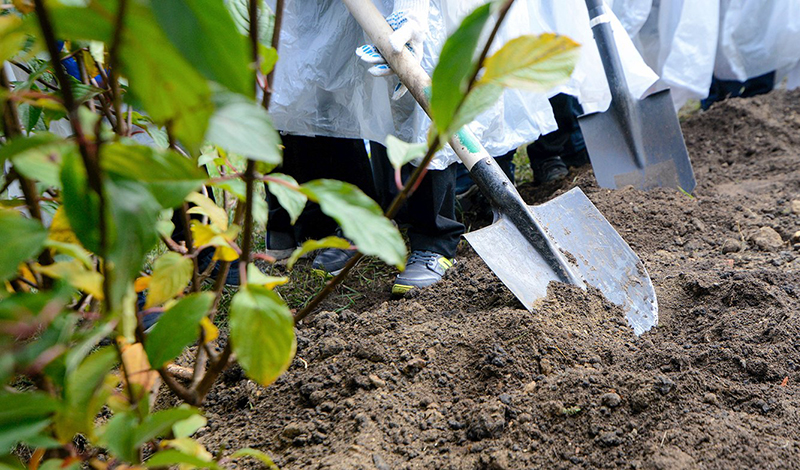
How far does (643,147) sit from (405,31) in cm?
130

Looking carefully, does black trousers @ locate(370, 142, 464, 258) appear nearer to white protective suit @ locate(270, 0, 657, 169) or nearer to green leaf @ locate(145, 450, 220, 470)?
white protective suit @ locate(270, 0, 657, 169)

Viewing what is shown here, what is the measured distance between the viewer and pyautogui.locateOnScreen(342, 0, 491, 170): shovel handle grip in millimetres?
1698

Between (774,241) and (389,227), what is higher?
(389,227)

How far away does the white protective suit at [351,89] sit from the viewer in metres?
2.05

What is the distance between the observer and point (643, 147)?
8.30 feet

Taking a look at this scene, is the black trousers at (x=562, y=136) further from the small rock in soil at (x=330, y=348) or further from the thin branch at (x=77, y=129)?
the thin branch at (x=77, y=129)

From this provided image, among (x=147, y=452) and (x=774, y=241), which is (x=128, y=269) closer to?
(x=147, y=452)

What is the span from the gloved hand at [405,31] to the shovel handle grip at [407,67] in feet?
0.13

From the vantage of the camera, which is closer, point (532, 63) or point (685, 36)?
point (532, 63)

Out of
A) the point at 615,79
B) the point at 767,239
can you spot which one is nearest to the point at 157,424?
the point at 767,239

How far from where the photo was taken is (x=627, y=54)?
2.63 metres

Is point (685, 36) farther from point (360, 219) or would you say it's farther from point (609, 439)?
point (360, 219)

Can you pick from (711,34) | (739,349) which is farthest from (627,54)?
(739,349)

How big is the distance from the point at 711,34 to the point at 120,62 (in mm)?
3417
